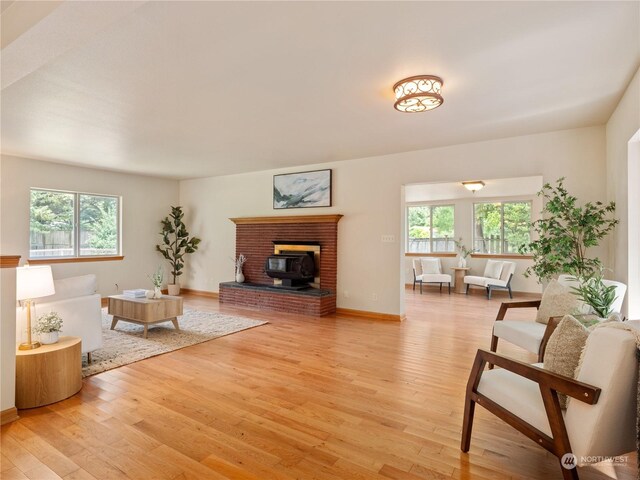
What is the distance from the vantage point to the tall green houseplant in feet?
11.5

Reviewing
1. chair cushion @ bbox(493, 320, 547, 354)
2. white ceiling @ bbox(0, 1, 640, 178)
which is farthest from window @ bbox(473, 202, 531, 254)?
chair cushion @ bbox(493, 320, 547, 354)

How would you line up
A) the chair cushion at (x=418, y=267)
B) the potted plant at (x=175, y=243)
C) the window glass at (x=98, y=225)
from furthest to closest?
1. the chair cushion at (x=418, y=267)
2. the potted plant at (x=175, y=243)
3. the window glass at (x=98, y=225)

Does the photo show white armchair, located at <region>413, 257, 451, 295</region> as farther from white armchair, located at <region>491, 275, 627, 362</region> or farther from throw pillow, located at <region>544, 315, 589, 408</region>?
throw pillow, located at <region>544, 315, 589, 408</region>

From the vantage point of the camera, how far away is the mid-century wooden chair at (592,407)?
1.37 m

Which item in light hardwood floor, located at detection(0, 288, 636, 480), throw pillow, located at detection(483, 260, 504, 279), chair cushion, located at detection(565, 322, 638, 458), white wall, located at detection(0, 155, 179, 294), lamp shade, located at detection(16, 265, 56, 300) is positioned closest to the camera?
chair cushion, located at detection(565, 322, 638, 458)

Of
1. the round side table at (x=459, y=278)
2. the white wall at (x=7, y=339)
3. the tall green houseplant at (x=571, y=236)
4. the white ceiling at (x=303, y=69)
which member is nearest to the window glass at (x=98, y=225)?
the white ceiling at (x=303, y=69)

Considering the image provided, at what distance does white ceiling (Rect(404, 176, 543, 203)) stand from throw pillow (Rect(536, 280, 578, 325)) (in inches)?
149

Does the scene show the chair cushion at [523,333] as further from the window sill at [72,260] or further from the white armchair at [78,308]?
the window sill at [72,260]

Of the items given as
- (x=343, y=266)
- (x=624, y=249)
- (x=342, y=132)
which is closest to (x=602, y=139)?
(x=624, y=249)

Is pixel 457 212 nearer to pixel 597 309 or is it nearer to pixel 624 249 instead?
pixel 624 249

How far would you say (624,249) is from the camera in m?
3.12

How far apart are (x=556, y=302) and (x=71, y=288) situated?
454 cm

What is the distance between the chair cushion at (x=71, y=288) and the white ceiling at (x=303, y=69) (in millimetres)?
1733

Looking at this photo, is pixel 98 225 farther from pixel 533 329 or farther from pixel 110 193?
pixel 533 329
